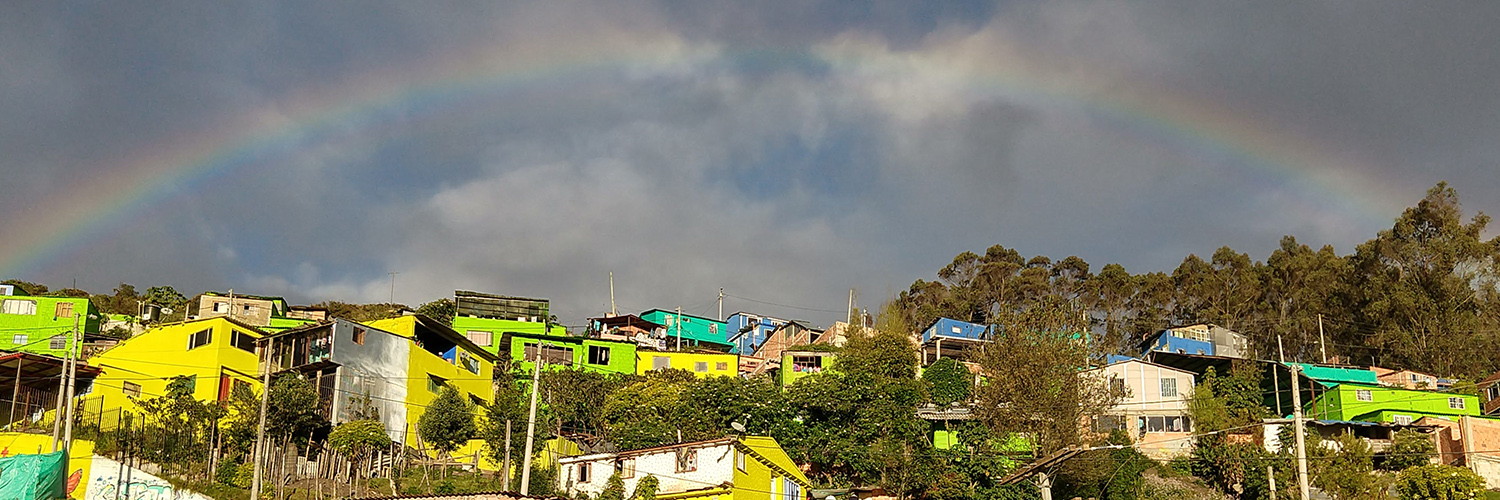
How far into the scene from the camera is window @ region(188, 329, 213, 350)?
46.8m

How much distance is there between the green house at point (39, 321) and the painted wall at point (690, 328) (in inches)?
1526

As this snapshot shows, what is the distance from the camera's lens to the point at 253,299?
68.6 meters

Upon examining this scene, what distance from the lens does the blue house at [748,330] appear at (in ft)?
292

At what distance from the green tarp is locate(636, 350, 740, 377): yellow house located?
37.9 meters

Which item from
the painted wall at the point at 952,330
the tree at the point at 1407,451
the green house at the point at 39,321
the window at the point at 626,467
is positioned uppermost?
the painted wall at the point at 952,330

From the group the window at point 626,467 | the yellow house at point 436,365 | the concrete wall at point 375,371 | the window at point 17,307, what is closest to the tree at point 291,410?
the concrete wall at point 375,371

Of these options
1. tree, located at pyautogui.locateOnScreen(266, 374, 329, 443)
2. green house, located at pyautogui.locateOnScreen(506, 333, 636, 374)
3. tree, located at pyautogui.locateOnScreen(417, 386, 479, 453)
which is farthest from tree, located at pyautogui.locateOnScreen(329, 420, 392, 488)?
green house, located at pyautogui.locateOnScreen(506, 333, 636, 374)

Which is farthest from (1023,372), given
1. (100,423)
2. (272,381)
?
(100,423)

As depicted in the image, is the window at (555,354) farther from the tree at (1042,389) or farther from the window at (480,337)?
the tree at (1042,389)

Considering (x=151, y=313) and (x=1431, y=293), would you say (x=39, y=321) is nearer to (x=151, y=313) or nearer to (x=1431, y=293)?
(x=151, y=313)

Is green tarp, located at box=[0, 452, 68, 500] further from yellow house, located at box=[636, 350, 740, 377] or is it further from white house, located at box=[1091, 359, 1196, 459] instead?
white house, located at box=[1091, 359, 1196, 459]

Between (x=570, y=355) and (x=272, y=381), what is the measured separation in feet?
81.5

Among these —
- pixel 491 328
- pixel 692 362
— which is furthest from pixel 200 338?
pixel 692 362

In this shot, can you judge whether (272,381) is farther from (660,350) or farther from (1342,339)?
(1342,339)
